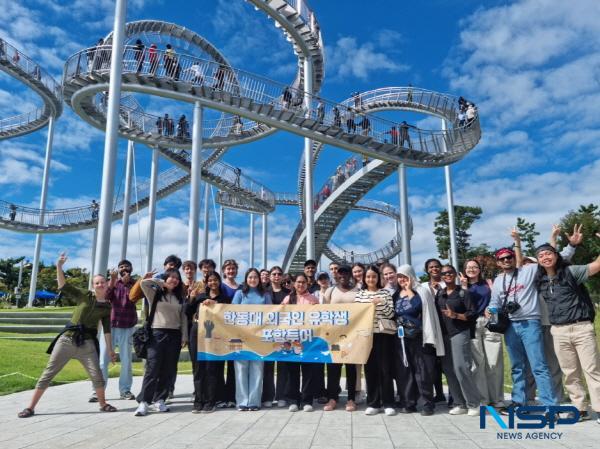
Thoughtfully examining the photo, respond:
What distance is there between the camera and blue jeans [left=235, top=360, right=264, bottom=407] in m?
5.71

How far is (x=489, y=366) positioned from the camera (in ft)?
18.9

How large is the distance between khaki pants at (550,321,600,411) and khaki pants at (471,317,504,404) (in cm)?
85

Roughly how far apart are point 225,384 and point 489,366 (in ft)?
11.9

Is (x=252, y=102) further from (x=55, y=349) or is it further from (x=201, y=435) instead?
(x=201, y=435)

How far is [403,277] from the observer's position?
569cm

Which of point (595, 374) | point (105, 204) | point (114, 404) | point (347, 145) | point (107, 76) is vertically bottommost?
point (114, 404)

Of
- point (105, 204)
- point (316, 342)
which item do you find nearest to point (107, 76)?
point (105, 204)

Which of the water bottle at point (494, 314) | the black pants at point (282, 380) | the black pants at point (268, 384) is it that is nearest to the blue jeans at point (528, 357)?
the water bottle at point (494, 314)

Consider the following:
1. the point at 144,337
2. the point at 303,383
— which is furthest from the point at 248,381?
the point at 144,337

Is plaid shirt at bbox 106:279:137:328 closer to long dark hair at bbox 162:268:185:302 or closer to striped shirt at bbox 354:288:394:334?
long dark hair at bbox 162:268:185:302

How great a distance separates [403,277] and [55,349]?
4.57 m

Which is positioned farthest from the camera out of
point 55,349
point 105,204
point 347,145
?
point 347,145

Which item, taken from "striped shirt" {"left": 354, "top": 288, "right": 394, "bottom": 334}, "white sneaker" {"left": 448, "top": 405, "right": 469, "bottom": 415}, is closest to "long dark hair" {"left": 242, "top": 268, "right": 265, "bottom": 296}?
"striped shirt" {"left": 354, "top": 288, "right": 394, "bottom": 334}

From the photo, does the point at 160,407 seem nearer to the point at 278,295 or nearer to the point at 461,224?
the point at 278,295
